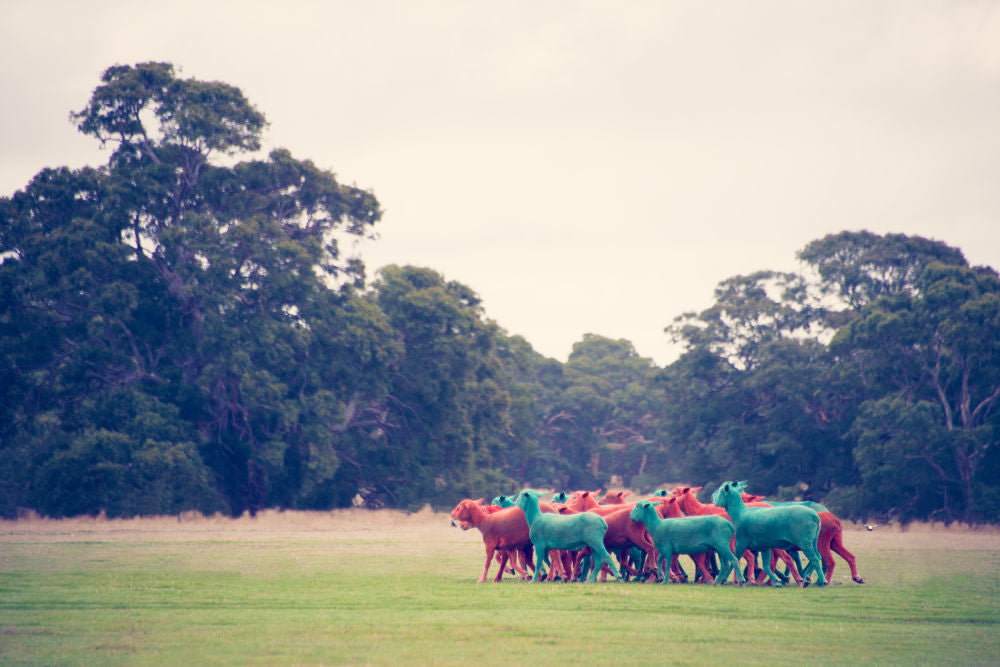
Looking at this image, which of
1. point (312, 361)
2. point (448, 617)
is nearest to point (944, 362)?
point (312, 361)

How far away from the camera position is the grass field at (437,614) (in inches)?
445

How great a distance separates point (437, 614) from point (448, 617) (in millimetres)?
354

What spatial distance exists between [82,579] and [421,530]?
20958 mm

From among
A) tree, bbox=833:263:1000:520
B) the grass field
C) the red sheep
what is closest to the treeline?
tree, bbox=833:263:1000:520

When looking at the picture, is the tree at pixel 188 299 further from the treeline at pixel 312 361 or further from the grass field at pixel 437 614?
the grass field at pixel 437 614

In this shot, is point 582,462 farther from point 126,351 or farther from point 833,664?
point 833,664

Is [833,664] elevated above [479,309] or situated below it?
below

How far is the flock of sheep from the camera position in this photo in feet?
59.5

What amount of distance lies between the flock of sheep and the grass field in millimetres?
677

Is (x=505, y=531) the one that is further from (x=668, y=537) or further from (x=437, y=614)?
(x=437, y=614)

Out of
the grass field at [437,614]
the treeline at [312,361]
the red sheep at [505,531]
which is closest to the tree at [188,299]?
the treeline at [312,361]

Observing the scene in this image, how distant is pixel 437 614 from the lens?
14.3 metres

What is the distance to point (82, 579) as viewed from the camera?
60.0 ft

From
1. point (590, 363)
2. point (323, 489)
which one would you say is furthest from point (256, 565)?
point (590, 363)
